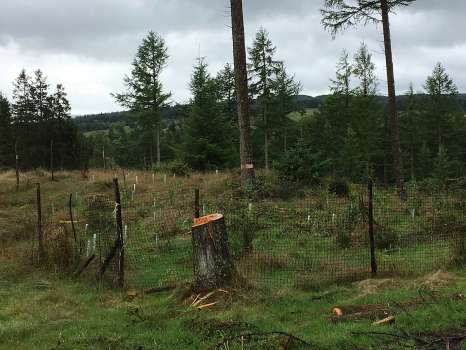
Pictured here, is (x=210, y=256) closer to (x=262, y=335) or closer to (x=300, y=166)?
(x=262, y=335)

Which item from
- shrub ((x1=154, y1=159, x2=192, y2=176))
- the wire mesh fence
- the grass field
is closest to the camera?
the grass field

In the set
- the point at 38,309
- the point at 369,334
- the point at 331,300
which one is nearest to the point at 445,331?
the point at 369,334

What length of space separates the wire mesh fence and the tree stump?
3.31ft

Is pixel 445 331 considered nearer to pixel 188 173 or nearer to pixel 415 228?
pixel 415 228

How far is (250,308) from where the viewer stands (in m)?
6.65

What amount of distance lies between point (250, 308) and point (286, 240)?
16.0 feet

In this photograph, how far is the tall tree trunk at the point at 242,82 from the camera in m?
15.8

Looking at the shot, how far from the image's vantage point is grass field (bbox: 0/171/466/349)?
17.5ft

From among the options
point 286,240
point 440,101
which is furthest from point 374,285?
point 440,101

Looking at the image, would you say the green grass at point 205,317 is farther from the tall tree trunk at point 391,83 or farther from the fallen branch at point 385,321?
the tall tree trunk at point 391,83

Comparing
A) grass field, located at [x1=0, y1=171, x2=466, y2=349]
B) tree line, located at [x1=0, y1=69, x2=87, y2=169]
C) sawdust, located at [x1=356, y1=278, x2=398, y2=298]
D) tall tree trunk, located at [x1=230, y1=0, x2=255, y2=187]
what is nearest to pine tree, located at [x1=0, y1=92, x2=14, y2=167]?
tree line, located at [x1=0, y1=69, x2=87, y2=169]

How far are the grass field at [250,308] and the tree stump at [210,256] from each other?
9.7 inches

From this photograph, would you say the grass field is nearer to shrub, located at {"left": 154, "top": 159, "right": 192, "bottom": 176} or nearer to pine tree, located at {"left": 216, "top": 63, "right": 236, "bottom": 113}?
shrub, located at {"left": 154, "top": 159, "right": 192, "bottom": 176}

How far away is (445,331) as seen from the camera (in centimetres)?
533
